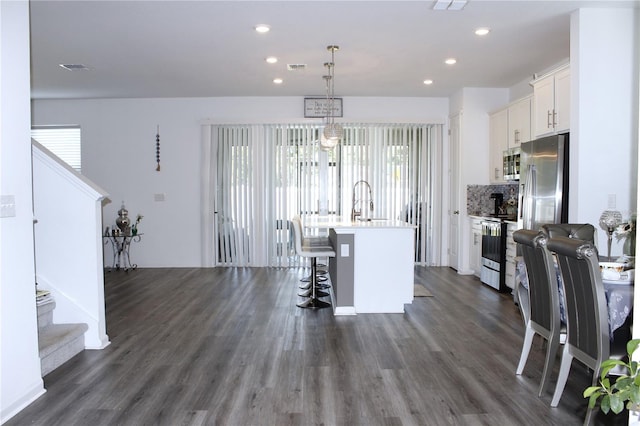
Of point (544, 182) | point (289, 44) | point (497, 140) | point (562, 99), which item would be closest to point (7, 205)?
point (289, 44)

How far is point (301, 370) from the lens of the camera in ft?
10.6

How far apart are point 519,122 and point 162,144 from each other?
541 cm

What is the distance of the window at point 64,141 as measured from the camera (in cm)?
775

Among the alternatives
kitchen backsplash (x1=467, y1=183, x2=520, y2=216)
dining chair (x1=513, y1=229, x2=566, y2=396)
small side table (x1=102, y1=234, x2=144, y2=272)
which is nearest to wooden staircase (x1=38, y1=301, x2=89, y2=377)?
dining chair (x1=513, y1=229, x2=566, y2=396)

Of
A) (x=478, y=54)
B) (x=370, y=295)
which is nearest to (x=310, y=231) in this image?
(x=370, y=295)

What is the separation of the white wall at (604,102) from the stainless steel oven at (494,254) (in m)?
1.82

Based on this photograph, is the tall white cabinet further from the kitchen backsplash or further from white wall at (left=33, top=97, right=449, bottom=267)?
white wall at (left=33, top=97, right=449, bottom=267)

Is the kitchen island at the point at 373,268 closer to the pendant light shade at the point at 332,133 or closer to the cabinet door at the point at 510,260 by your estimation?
the pendant light shade at the point at 332,133

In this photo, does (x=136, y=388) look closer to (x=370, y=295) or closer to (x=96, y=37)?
(x=370, y=295)

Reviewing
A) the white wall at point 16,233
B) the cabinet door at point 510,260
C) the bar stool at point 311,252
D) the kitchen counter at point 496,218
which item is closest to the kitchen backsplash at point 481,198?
the kitchen counter at point 496,218

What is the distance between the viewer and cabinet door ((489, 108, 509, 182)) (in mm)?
6250

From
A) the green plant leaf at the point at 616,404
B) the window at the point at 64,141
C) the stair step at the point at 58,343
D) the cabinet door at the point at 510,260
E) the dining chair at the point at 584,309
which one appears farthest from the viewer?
the window at the point at 64,141

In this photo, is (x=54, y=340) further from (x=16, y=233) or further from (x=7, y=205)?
(x=7, y=205)

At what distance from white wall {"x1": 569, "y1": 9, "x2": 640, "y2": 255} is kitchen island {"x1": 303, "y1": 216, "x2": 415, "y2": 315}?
5.46 ft
